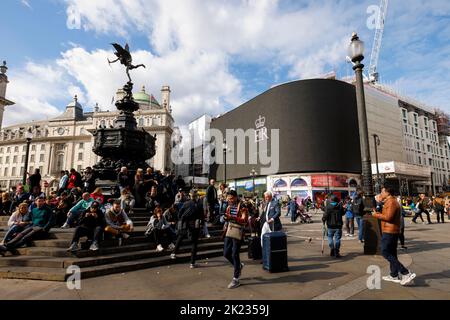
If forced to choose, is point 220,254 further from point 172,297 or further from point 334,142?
point 334,142

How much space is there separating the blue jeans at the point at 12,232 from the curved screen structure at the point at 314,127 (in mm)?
45895

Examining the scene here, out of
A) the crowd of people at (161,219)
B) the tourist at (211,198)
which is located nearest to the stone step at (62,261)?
the crowd of people at (161,219)

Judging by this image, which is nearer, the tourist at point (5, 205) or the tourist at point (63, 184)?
the tourist at point (5, 205)

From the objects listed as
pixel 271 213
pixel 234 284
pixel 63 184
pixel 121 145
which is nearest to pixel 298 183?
pixel 121 145

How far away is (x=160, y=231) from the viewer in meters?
7.58

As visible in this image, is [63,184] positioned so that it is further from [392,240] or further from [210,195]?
[392,240]

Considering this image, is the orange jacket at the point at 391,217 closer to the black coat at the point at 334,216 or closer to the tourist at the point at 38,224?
the black coat at the point at 334,216

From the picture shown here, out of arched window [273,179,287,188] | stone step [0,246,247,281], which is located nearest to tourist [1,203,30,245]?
stone step [0,246,247,281]

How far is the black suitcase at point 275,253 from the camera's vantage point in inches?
237

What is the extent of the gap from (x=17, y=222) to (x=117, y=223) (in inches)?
103

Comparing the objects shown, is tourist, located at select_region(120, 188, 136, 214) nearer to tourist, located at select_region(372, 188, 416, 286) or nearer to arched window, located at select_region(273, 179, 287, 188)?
tourist, located at select_region(372, 188, 416, 286)

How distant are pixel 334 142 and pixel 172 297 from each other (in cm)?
4966

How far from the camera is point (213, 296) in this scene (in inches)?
179
